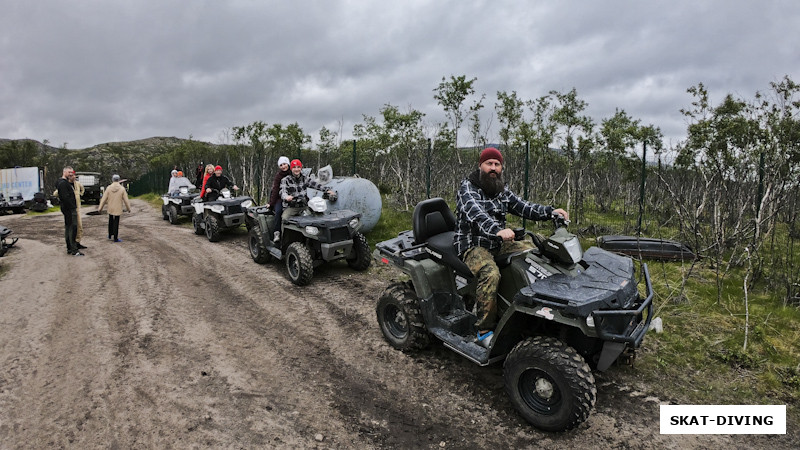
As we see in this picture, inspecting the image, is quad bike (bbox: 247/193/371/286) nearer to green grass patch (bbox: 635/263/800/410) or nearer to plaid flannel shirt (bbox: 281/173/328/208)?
plaid flannel shirt (bbox: 281/173/328/208)

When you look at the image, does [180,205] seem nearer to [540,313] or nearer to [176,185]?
[176,185]

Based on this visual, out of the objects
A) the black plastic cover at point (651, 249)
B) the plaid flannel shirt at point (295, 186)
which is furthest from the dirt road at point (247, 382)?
the black plastic cover at point (651, 249)

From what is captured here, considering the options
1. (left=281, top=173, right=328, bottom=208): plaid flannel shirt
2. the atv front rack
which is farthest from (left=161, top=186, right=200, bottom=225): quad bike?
the atv front rack

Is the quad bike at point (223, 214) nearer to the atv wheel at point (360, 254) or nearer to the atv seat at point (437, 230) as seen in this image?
the atv wheel at point (360, 254)

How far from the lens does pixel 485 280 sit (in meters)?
3.38

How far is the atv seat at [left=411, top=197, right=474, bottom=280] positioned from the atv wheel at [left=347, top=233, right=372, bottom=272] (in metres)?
3.08

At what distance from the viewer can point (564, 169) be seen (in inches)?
720

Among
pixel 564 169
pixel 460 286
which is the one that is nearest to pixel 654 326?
pixel 460 286

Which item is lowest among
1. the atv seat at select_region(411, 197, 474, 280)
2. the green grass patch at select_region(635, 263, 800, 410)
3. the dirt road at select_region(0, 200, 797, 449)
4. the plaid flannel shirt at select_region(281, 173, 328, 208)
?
the dirt road at select_region(0, 200, 797, 449)

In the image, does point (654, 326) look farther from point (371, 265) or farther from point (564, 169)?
point (564, 169)

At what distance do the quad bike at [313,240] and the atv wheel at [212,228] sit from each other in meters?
2.90

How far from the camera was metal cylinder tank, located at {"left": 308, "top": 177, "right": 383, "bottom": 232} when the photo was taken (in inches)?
352

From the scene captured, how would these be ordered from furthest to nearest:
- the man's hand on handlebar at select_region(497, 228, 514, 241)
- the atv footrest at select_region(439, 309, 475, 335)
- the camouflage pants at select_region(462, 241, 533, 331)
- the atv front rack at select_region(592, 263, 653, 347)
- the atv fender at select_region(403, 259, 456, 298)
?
the atv fender at select_region(403, 259, 456, 298), the atv footrest at select_region(439, 309, 475, 335), the camouflage pants at select_region(462, 241, 533, 331), the man's hand on handlebar at select_region(497, 228, 514, 241), the atv front rack at select_region(592, 263, 653, 347)

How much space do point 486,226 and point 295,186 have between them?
15.7 feet
